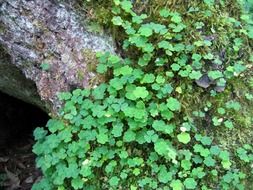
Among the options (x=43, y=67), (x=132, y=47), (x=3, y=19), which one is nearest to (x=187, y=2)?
(x=132, y=47)

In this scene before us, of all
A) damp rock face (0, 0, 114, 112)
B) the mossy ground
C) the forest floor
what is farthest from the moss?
the forest floor

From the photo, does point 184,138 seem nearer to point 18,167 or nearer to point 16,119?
point 18,167

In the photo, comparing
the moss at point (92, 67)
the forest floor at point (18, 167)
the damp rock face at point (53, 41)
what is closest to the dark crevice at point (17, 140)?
the forest floor at point (18, 167)

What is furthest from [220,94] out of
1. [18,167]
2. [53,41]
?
[18,167]

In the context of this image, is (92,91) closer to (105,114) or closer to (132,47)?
(105,114)

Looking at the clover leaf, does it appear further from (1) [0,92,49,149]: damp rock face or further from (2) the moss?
(1) [0,92,49,149]: damp rock face

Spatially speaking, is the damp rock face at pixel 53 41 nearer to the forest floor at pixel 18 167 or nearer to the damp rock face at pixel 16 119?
the forest floor at pixel 18 167
